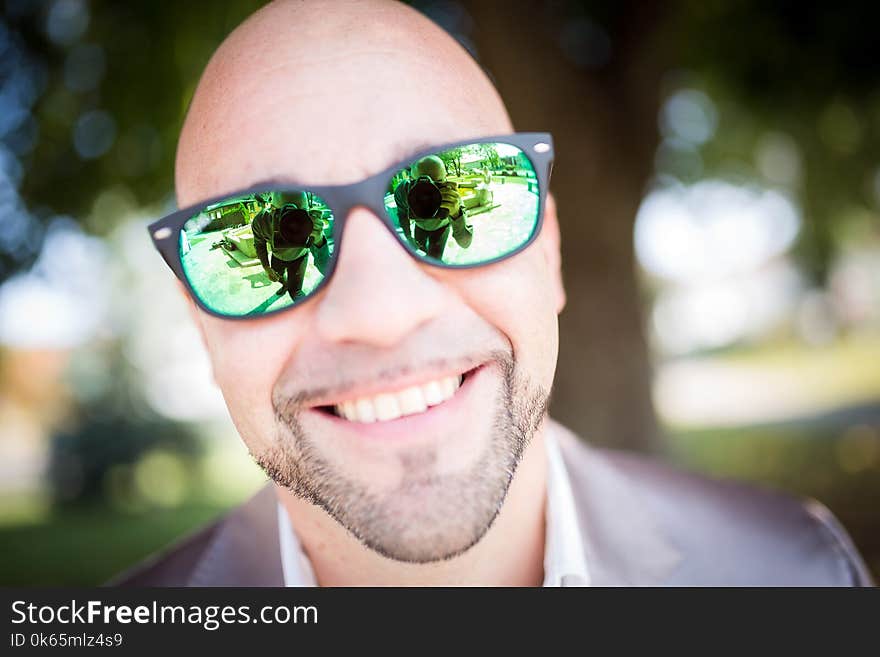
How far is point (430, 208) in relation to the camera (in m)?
1.42

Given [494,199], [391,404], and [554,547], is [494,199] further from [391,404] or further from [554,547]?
[554,547]

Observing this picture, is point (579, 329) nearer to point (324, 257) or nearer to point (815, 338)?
point (324, 257)

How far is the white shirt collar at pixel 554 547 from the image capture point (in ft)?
5.78

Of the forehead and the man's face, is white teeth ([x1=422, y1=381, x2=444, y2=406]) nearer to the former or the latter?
the man's face

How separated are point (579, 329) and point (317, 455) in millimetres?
3380

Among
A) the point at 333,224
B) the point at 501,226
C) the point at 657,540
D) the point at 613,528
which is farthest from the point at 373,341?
the point at 657,540

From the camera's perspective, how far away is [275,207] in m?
1.40

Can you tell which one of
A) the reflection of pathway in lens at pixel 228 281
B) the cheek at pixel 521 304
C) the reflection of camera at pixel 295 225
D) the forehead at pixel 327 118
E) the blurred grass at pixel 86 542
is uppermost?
the forehead at pixel 327 118

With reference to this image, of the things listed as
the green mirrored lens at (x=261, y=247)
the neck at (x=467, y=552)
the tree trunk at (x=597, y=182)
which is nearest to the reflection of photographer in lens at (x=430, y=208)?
the green mirrored lens at (x=261, y=247)

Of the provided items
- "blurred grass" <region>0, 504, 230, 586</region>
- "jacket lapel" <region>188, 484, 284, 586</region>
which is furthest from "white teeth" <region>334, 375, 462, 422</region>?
"blurred grass" <region>0, 504, 230, 586</region>

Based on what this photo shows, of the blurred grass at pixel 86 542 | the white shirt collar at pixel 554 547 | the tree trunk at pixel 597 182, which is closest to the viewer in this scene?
the white shirt collar at pixel 554 547

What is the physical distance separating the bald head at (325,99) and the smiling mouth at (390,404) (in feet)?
1.47

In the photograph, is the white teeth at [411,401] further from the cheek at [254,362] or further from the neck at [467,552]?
the neck at [467,552]

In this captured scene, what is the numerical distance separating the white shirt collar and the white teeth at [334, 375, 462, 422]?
538mm
